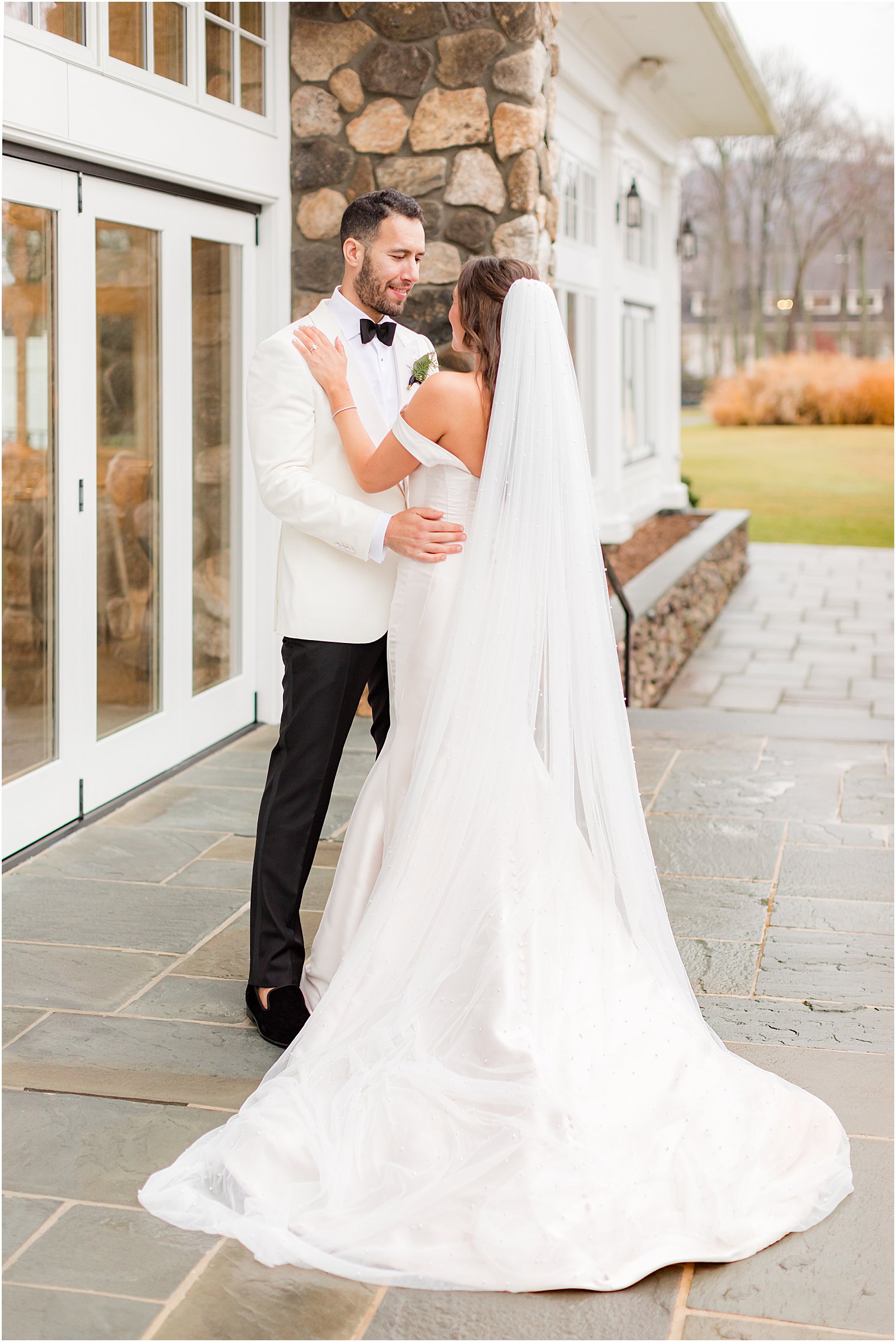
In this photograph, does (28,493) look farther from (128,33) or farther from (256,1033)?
(256,1033)

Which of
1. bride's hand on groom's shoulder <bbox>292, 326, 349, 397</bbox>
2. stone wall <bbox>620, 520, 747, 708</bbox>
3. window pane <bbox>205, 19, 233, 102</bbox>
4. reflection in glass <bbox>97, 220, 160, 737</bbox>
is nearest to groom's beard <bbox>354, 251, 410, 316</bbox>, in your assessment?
bride's hand on groom's shoulder <bbox>292, 326, 349, 397</bbox>

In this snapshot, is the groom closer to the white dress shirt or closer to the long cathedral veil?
the white dress shirt

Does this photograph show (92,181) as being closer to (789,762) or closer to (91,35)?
(91,35)

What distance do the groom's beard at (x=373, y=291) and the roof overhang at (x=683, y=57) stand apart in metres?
5.51

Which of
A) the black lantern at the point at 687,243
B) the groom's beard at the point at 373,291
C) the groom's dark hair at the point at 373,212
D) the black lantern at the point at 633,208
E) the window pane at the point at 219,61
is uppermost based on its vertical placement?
the black lantern at the point at 687,243

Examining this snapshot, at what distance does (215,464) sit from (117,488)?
0.79 metres

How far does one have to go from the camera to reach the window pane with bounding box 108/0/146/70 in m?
4.49

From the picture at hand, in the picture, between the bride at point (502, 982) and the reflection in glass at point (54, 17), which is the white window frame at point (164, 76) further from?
the bride at point (502, 982)

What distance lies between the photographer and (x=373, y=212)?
3.17 meters

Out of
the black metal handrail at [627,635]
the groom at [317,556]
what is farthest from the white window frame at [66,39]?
the black metal handrail at [627,635]

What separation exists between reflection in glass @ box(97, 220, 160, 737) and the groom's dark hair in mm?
1719

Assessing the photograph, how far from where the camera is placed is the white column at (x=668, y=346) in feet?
42.6

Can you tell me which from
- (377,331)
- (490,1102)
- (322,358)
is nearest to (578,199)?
(377,331)

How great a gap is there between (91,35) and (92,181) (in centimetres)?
44
